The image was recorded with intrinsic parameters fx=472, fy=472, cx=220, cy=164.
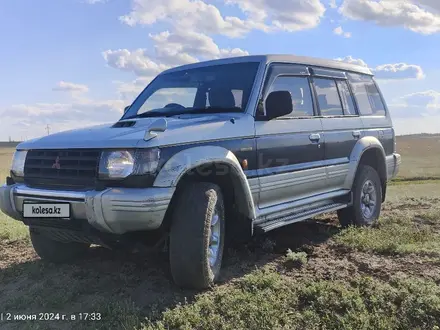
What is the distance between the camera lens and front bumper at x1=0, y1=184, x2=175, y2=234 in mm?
3453

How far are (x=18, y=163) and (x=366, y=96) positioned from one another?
4701 mm

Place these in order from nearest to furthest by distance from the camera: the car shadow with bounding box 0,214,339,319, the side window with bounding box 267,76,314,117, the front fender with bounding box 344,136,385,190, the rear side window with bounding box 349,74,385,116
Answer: the car shadow with bounding box 0,214,339,319 < the side window with bounding box 267,76,314,117 < the front fender with bounding box 344,136,385,190 < the rear side window with bounding box 349,74,385,116

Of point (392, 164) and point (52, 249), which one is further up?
point (392, 164)

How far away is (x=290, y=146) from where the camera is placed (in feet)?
16.2

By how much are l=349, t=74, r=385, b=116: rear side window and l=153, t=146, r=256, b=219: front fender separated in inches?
114

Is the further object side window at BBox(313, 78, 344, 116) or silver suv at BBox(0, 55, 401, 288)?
side window at BBox(313, 78, 344, 116)

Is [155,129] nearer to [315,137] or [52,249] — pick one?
[52,249]

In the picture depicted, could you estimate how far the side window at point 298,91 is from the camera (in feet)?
16.7

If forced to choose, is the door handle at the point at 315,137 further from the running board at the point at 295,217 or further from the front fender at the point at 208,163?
the front fender at the point at 208,163

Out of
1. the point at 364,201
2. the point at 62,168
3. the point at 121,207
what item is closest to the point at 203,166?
the point at 121,207

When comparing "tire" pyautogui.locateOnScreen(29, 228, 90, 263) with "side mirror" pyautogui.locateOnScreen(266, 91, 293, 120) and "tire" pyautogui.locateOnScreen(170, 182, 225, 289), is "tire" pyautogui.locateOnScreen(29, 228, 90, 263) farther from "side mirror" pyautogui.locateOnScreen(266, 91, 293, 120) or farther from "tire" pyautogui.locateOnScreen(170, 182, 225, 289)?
"side mirror" pyautogui.locateOnScreen(266, 91, 293, 120)

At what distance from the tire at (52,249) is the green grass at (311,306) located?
1783 millimetres

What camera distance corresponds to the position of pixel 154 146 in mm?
3557

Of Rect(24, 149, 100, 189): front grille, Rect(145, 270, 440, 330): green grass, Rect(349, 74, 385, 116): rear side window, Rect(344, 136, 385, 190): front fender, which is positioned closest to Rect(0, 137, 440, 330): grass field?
Rect(145, 270, 440, 330): green grass
